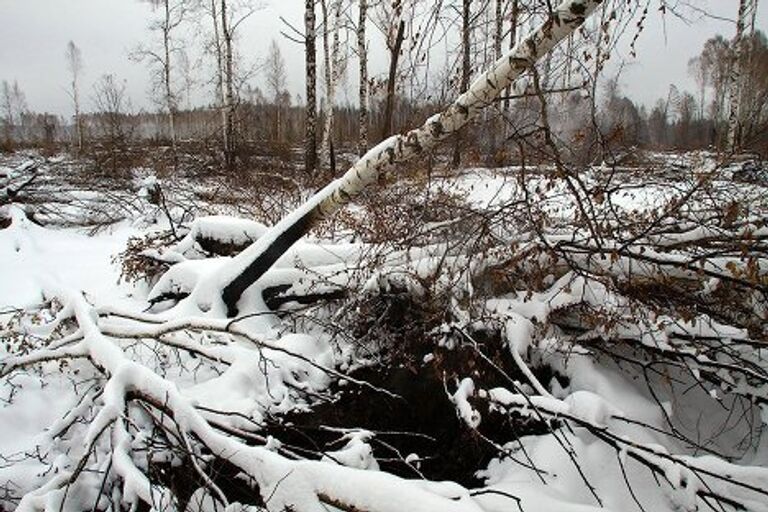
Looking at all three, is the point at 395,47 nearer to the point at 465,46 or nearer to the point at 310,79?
the point at 465,46

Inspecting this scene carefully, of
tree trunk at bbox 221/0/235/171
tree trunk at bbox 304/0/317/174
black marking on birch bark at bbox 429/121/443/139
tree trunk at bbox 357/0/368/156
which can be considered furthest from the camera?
tree trunk at bbox 221/0/235/171

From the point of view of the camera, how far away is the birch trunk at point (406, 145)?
2.94 m

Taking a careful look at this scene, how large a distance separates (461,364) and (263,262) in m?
2.07

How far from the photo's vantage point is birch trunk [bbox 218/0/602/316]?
9.65 ft

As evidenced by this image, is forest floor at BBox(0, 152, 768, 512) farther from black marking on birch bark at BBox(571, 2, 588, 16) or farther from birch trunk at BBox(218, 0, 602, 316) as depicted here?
black marking on birch bark at BBox(571, 2, 588, 16)

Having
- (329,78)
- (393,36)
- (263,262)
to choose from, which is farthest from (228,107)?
(393,36)

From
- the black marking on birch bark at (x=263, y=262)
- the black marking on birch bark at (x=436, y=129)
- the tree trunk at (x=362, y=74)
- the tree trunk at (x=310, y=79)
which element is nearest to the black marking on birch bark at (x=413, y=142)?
the black marking on birch bark at (x=436, y=129)

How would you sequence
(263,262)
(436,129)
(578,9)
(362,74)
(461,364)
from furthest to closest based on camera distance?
(362,74) → (263,262) → (461,364) → (436,129) → (578,9)

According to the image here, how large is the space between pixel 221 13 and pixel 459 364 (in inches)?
684

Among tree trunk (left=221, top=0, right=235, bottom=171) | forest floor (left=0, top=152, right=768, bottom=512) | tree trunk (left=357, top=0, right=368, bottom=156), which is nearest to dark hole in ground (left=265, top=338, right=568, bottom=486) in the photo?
forest floor (left=0, top=152, right=768, bottom=512)

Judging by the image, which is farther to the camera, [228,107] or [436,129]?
[228,107]

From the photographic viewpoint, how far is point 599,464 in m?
3.57

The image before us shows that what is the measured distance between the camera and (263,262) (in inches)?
188

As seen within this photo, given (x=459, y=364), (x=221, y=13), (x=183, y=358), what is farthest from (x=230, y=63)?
(x=459, y=364)
